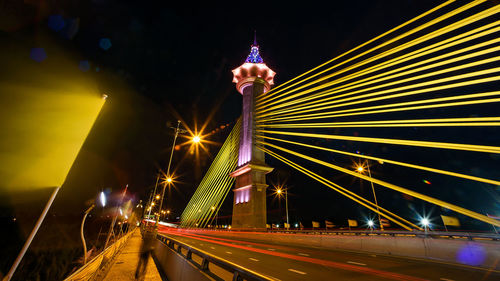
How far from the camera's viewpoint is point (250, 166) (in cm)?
2402

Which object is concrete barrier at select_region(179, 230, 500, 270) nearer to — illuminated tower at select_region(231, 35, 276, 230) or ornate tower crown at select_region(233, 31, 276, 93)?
illuminated tower at select_region(231, 35, 276, 230)

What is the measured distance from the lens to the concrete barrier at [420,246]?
8.32 m

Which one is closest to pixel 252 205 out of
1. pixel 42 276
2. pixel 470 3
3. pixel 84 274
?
pixel 42 276

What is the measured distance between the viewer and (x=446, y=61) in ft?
17.3

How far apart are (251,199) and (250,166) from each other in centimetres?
378

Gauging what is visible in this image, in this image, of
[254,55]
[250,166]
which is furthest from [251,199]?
[254,55]

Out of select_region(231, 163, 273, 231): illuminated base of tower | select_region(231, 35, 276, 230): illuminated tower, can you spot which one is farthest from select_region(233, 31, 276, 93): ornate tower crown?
select_region(231, 163, 273, 231): illuminated base of tower

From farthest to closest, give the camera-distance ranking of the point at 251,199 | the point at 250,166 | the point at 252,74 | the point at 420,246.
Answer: the point at 252,74 < the point at 250,166 < the point at 251,199 < the point at 420,246

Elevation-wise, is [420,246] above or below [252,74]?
below

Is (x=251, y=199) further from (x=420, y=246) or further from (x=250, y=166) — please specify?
(x=420, y=246)

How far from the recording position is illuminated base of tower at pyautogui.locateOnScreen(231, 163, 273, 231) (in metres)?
23.0

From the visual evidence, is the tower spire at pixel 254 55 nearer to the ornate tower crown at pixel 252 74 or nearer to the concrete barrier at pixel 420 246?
the ornate tower crown at pixel 252 74

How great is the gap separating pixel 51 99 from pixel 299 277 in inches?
273

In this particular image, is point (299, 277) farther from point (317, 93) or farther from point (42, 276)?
point (42, 276)
